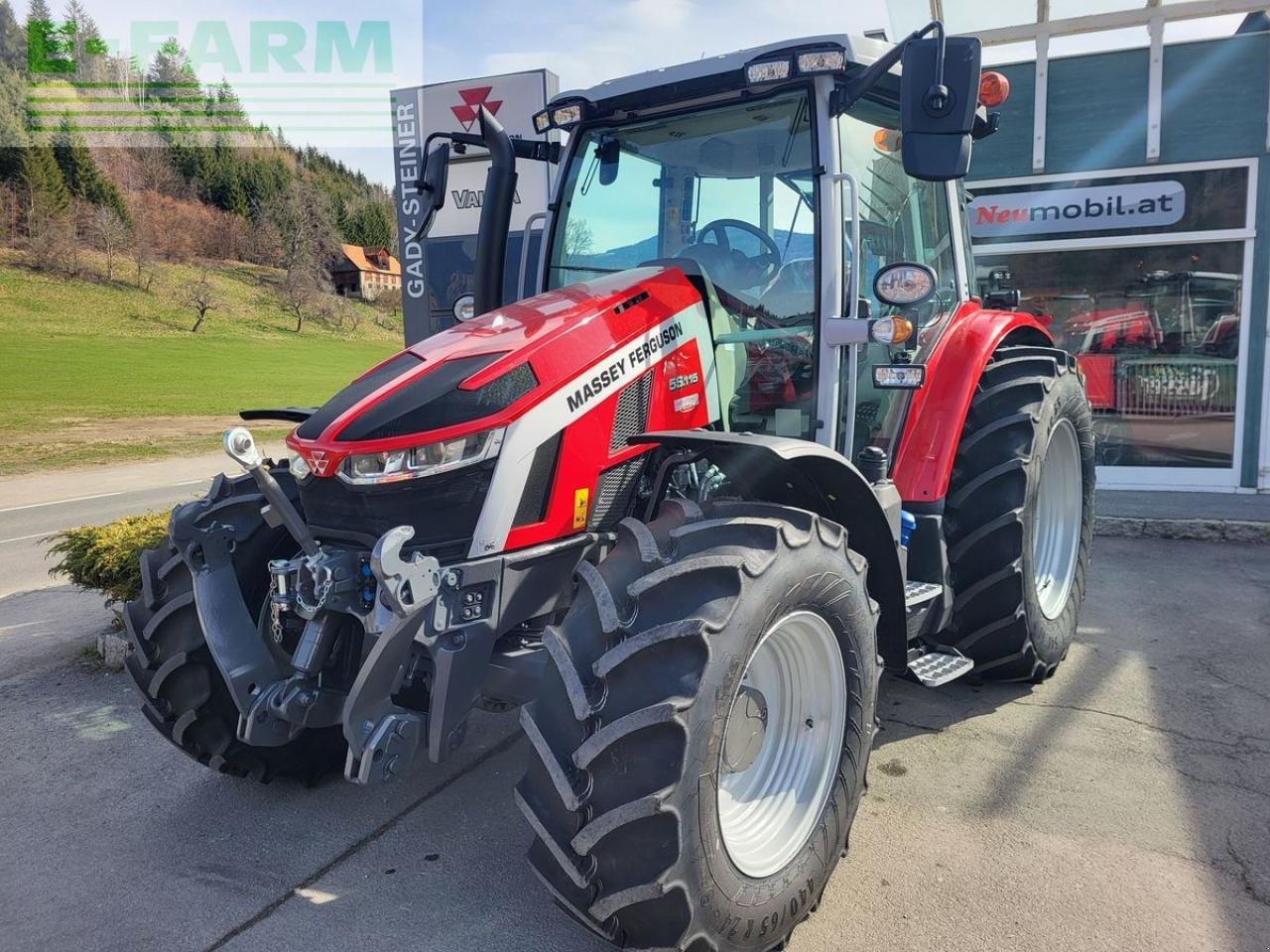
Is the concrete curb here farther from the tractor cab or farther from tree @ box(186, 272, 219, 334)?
tree @ box(186, 272, 219, 334)

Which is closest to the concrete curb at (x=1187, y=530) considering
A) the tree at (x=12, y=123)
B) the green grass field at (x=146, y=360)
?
the green grass field at (x=146, y=360)

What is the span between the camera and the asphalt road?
7.48 m

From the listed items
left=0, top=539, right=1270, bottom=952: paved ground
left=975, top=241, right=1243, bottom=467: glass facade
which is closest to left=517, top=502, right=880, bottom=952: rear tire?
left=0, top=539, right=1270, bottom=952: paved ground

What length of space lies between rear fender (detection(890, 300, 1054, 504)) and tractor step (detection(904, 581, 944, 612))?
1.00ft

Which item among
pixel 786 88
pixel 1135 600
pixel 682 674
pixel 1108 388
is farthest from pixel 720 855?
pixel 1108 388

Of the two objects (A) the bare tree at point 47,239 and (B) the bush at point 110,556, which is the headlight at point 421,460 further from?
(A) the bare tree at point 47,239

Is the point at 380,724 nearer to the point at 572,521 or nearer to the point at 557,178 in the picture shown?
the point at 572,521

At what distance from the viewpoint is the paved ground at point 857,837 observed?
2492 millimetres

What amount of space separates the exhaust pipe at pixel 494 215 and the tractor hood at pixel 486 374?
687 millimetres

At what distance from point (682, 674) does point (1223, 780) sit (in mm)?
2284

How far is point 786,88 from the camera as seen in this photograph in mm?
3227

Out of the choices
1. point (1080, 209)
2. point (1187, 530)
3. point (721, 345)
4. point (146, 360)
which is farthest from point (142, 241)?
point (721, 345)

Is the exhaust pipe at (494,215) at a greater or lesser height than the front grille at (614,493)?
greater

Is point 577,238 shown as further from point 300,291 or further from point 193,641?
point 300,291
